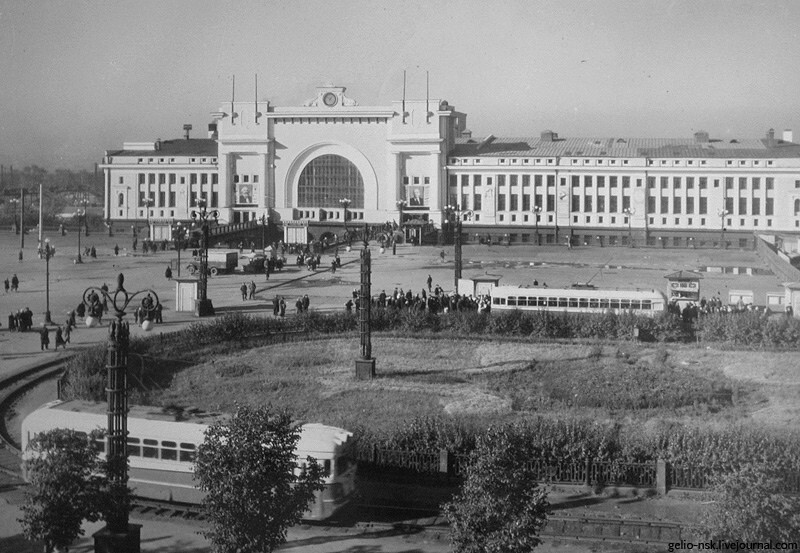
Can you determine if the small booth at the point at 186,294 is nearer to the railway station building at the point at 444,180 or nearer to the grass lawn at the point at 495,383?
→ the grass lawn at the point at 495,383

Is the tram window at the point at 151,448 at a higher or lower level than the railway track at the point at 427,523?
higher

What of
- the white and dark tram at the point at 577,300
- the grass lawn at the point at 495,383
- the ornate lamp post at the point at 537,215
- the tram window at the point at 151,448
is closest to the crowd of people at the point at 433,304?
the white and dark tram at the point at 577,300

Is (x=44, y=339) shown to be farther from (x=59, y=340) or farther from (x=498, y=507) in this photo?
(x=498, y=507)

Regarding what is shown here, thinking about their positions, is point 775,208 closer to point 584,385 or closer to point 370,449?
point 584,385

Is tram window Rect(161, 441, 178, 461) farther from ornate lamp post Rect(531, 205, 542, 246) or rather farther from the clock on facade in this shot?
the clock on facade

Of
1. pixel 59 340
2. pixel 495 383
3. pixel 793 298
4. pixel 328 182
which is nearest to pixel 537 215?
pixel 328 182

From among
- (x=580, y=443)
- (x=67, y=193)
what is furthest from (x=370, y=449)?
(x=67, y=193)

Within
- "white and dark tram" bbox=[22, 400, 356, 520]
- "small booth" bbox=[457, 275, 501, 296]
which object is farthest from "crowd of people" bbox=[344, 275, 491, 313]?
"white and dark tram" bbox=[22, 400, 356, 520]
